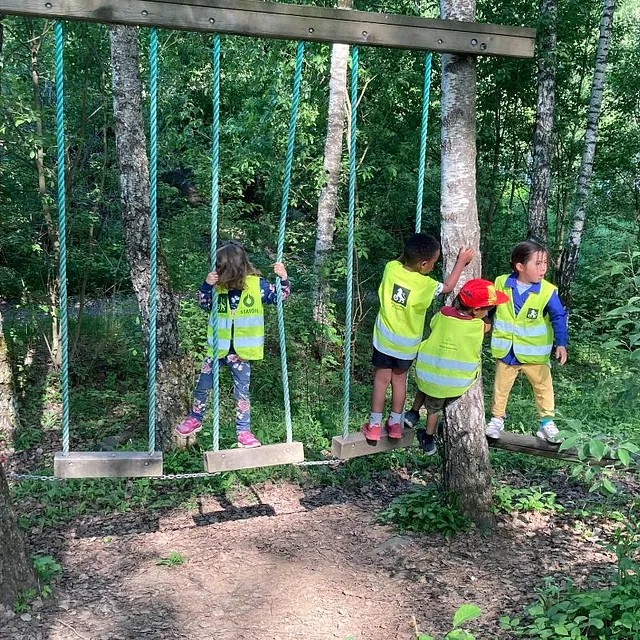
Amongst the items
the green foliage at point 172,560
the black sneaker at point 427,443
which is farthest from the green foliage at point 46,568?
the black sneaker at point 427,443

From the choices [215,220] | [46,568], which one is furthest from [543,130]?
[46,568]

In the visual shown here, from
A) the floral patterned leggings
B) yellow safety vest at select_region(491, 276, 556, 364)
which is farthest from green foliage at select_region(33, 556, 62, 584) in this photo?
yellow safety vest at select_region(491, 276, 556, 364)

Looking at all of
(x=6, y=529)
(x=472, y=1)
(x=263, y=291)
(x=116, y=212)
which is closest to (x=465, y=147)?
(x=472, y=1)

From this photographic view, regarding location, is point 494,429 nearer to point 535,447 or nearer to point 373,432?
point 535,447

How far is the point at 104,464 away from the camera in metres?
3.67

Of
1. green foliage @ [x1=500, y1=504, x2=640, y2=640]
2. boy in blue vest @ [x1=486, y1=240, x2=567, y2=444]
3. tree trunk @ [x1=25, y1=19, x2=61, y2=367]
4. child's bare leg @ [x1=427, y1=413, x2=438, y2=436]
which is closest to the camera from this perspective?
green foliage @ [x1=500, y1=504, x2=640, y2=640]

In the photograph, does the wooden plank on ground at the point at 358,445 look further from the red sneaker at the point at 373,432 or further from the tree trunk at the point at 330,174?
the tree trunk at the point at 330,174

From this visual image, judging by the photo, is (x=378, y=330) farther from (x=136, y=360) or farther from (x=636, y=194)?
(x=636, y=194)

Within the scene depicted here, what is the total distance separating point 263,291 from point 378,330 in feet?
2.50

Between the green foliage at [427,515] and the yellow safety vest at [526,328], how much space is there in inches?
46.1

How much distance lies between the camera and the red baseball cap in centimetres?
396

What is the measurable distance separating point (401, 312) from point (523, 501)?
79.5 inches

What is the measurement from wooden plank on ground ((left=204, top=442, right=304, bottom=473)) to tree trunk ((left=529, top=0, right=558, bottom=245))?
656 cm

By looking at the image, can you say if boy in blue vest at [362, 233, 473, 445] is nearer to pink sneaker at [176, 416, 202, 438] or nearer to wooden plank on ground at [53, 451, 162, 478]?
pink sneaker at [176, 416, 202, 438]
